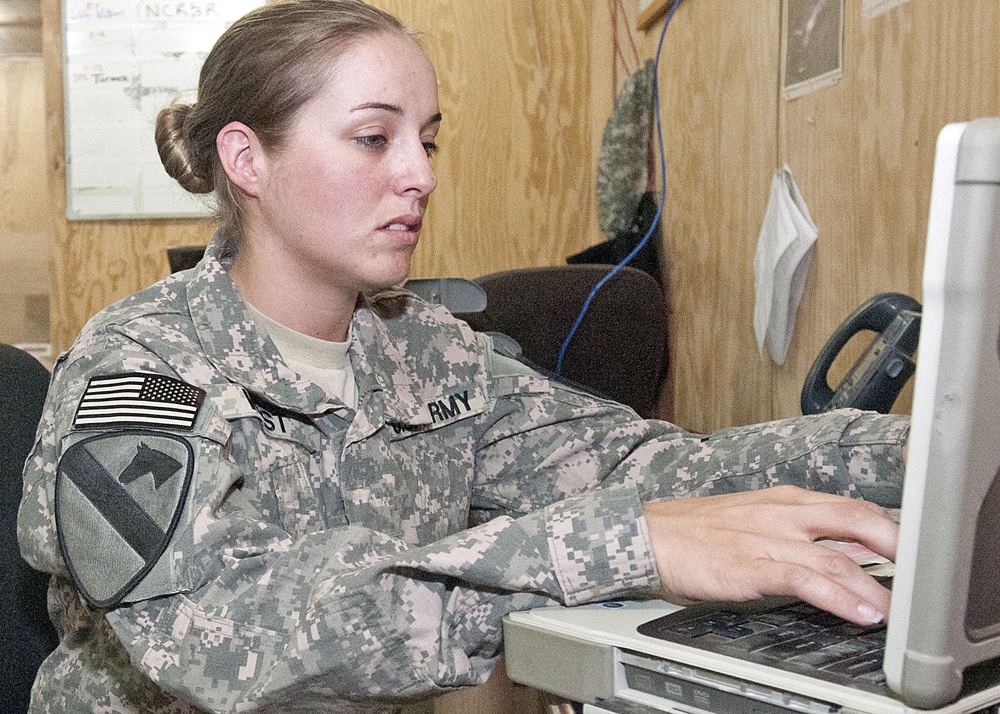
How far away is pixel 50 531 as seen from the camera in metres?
0.85

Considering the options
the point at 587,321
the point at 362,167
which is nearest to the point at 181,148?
the point at 362,167

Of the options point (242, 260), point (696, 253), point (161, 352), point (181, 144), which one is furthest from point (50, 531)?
point (696, 253)

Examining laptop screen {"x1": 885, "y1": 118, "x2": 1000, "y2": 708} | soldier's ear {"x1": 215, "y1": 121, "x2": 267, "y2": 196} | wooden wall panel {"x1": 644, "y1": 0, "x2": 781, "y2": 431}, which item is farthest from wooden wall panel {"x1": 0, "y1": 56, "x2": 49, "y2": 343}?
laptop screen {"x1": 885, "y1": 118, "x2": 1000, "y2": 708}

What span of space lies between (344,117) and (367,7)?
0.18 meters

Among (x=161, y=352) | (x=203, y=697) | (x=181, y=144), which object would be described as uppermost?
(x=181, y=144)

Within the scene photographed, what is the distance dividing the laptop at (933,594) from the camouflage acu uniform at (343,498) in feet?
0.33

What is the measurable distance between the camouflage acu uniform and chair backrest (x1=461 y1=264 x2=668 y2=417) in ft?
1.87

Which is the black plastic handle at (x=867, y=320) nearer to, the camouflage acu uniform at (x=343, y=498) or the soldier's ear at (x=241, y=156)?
the camouflage acu uniform at (x=343, y=498)

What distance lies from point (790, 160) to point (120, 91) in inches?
82.7

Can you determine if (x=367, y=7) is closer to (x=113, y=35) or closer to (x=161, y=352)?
(x=161, y=352)

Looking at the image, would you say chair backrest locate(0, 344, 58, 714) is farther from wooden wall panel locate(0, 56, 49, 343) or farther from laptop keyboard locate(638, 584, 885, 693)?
wooden wall panel locate(0, 56, 49, 343)

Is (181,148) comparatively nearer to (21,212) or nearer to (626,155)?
(626,155)

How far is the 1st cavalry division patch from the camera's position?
742 millimetres

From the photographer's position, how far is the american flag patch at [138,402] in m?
0.80
